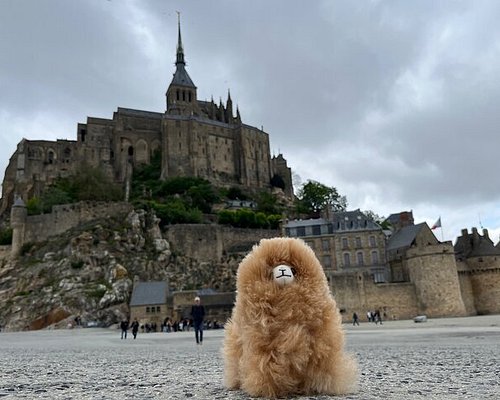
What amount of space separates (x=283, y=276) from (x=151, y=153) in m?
79.3

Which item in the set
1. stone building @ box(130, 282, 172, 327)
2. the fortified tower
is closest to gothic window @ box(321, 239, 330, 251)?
the fortified tower

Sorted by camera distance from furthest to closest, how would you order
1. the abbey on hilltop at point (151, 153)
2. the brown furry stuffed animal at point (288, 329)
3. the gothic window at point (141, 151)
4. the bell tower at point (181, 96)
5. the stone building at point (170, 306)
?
the bell tower at point (181, 96), the gothic window at point (141, 151), the abbey on hilltop at point (151, 153), the stone building at point (170, 306), the brown furry stuffed animal at point (288, 329)

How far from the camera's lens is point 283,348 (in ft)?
15.0

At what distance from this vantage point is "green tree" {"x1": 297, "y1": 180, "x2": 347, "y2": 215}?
75.3m

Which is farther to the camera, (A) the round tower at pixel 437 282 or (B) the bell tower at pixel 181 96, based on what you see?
(B) the bell tower at pixel 181 96

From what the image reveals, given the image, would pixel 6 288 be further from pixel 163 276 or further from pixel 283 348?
pixel 283 348

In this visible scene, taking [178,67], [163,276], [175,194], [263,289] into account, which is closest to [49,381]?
[263,289]

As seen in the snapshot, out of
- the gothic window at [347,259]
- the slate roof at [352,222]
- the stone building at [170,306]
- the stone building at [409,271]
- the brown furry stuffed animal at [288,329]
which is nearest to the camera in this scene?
the brown furry stuffed animal at [288,329]

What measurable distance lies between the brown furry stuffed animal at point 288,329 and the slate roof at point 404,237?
125 ft

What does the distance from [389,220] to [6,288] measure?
52108mm

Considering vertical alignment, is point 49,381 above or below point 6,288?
below

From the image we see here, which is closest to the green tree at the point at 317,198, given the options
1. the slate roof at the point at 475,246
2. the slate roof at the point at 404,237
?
the slate roof at the point at 404,237

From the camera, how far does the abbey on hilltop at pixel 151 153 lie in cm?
7400

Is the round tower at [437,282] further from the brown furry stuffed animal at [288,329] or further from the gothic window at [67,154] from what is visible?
the gothic window at [67,154]
